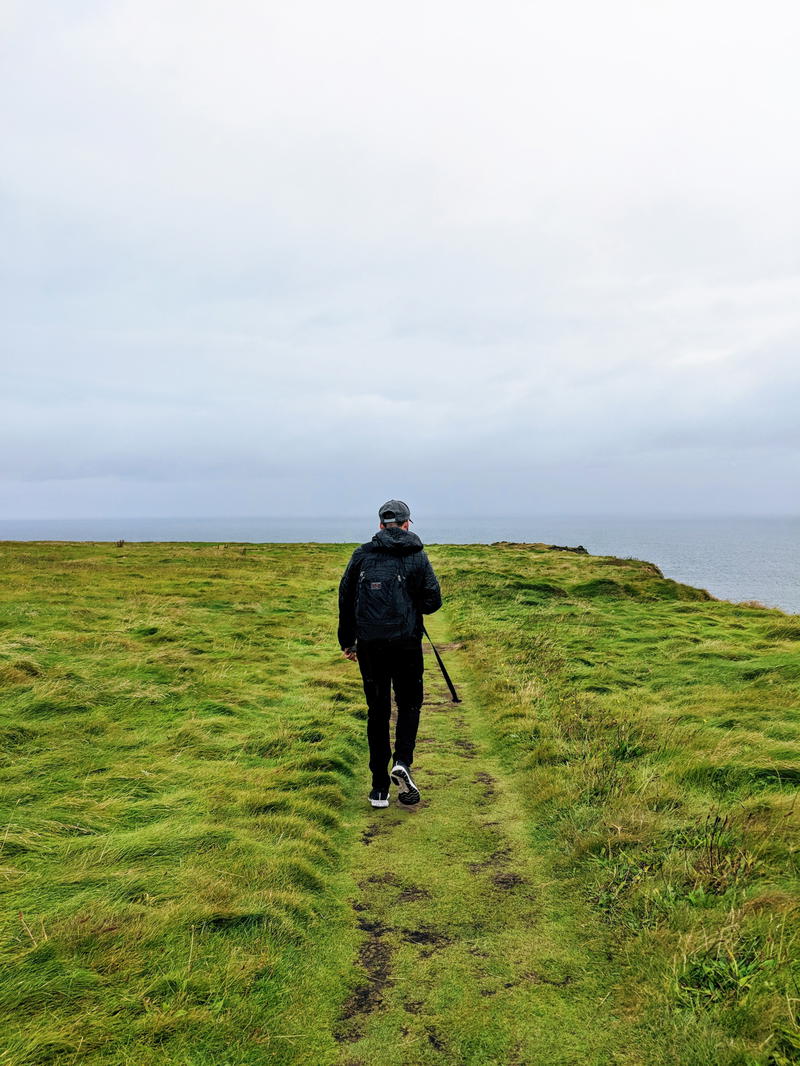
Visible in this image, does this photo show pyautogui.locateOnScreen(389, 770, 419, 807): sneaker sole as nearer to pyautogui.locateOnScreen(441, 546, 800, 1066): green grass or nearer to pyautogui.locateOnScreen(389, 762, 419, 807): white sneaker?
pyautogui.locateOnScreen(389, 762, 419, 807): white sneaker

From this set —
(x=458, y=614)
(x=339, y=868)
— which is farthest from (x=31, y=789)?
(x=458, y=614)

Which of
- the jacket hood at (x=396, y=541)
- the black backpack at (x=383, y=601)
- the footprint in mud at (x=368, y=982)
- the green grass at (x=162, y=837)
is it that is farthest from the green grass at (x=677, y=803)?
the jacket hood at (x=396, y=541)

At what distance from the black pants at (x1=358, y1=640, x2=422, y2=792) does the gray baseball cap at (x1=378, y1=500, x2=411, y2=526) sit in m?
1.55

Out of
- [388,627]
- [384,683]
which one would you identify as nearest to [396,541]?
[388,627]

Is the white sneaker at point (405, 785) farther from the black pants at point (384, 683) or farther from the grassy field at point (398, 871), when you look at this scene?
the grassy field at point (398, 871)

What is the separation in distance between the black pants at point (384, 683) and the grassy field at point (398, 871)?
672 mm

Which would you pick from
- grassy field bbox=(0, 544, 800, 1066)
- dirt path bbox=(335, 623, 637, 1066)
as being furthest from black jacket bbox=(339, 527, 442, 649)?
dirt path bbox=(335, 623, 637, 1066)

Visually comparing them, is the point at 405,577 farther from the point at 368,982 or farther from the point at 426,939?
the point at 368,982

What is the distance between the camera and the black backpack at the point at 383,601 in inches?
287

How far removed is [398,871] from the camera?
5.98 m

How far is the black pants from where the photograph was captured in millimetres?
7438

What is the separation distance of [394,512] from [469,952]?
4.64 meters

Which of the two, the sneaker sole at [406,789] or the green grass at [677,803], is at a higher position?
the green grass at [677,803]

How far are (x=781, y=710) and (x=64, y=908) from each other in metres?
10.6
